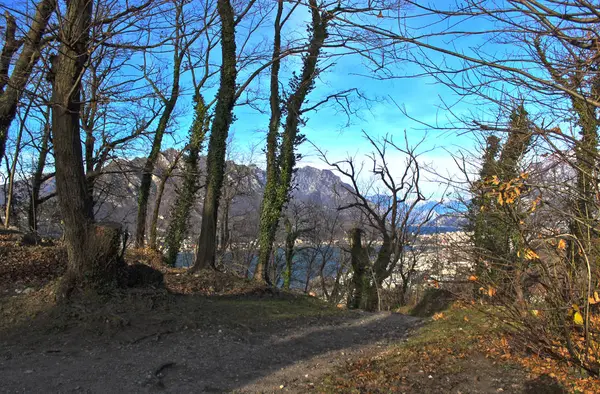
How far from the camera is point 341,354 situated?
570cm

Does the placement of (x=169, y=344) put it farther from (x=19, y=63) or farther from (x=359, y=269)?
(x=359, y=269)

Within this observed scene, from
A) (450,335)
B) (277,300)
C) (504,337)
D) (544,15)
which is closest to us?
(544,15)

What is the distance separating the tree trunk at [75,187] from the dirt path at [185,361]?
106cm

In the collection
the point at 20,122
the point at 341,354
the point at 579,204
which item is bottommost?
the point at 341,354

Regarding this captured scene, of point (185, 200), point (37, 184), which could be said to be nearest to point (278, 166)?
point (185, 200)

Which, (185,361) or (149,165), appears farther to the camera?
(149,165)

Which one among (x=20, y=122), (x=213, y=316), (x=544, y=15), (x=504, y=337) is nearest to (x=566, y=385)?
(x=504, y=337)

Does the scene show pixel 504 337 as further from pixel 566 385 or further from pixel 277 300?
pixel 277 300

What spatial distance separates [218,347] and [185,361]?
2.07 feet

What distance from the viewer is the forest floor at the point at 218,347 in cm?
421

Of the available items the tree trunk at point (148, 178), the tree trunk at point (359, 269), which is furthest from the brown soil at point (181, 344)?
the tree trunk at point (148, 178)

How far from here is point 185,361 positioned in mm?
4941

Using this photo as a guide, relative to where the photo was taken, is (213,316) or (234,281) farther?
(234,281)

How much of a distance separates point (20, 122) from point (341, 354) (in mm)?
13650
